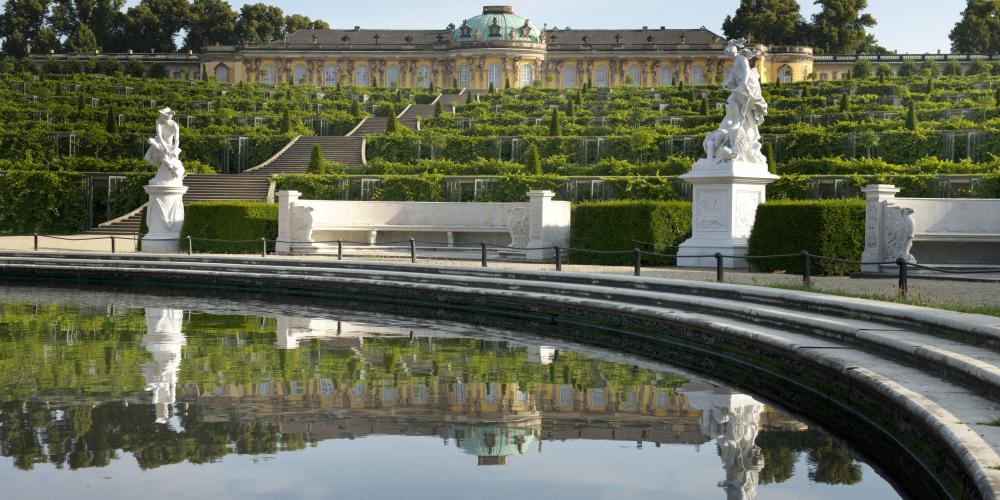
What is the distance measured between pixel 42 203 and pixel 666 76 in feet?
247

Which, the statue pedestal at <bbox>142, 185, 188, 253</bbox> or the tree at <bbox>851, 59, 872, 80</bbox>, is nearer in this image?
the statue pedestal at <bbox>142, 185, 188, 253</bbox>

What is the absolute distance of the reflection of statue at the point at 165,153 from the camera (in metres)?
28.9

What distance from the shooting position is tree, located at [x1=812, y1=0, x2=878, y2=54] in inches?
3738

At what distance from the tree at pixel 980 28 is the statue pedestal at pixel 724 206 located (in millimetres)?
80049

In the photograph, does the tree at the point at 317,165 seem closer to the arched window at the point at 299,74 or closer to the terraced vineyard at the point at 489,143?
the terraced vineyard at the point at 489,143

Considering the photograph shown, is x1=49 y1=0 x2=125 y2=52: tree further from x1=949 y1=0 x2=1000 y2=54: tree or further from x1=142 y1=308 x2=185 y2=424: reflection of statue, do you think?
x1=142 y1=308 x2=185 y2=424: reflection of statue

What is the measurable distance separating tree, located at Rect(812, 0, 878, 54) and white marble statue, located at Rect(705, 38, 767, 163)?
76.2 metres

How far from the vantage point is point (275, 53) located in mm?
104625

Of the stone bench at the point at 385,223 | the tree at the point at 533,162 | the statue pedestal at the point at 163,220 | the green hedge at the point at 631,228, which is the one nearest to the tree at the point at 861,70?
the tree at the point at 533,162

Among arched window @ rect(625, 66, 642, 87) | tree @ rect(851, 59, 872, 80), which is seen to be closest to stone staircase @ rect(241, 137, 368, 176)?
tree @ rect(851, 59, 872, 80)

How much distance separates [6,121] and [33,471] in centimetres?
4671

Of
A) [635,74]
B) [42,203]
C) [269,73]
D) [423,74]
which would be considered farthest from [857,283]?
[423,74]

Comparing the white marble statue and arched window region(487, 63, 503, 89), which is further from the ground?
arched window region(487, 63, 503, 89)

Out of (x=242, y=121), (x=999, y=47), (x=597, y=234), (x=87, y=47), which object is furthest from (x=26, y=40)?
(x=597, y=234)
